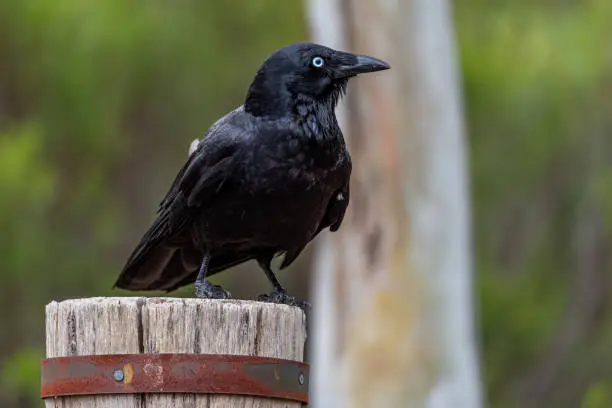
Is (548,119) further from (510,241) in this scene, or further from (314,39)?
(314,39)

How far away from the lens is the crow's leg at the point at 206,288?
4199 millimetres

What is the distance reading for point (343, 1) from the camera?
339 inches

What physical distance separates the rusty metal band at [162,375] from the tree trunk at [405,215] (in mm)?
5371

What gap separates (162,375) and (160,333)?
0.10 m

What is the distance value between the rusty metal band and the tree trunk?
211 inches

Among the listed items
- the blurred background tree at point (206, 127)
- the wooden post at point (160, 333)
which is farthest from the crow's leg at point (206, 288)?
the blurred background tree at point (206, 127)

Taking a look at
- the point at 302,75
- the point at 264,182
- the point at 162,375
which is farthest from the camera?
the point at 302,75

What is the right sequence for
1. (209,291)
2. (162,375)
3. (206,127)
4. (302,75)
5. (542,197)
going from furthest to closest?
(542,197) < (206,127) < (302,75) < (209,291) < (162,375)

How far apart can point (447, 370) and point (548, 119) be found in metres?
3.53

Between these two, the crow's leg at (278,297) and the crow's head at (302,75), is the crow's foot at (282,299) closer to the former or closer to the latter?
the crow's leg at (278,297)

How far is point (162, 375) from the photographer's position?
3104 millimetres

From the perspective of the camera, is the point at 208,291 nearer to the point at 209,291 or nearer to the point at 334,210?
the point at 209,291

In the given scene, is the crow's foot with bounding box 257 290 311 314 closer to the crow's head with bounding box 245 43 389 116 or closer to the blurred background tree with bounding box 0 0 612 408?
the crow's head with bounding box 245 43 389 116

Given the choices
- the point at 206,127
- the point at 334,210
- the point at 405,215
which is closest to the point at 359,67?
the point at 334,210
